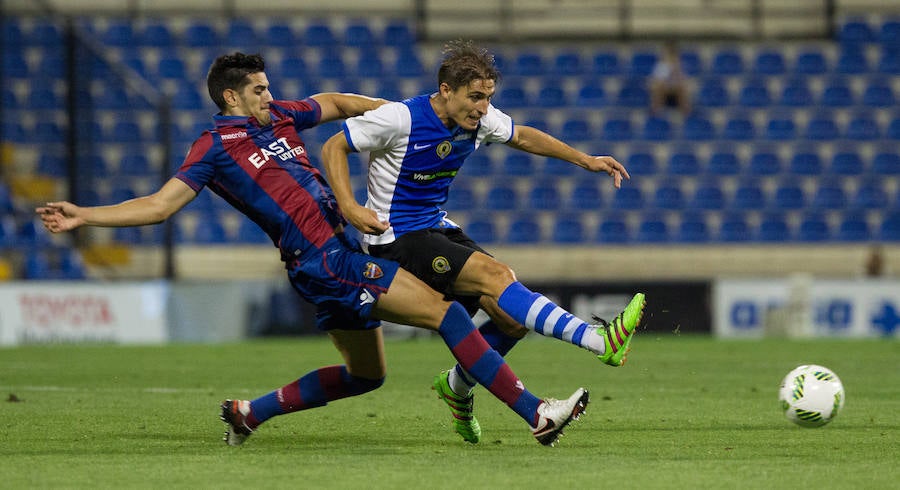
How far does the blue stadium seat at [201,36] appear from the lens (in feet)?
78.4

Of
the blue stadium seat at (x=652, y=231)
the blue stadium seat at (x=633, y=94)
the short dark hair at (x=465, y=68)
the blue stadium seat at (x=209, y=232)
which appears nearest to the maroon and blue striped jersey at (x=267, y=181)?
the short dark hair at (x=465, y=68)

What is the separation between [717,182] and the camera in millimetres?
22531

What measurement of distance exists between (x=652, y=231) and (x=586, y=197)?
1.19 m

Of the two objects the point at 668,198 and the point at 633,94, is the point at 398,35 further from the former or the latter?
the point at 668,198

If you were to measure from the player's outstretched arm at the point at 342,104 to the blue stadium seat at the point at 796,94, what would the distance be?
1741cm

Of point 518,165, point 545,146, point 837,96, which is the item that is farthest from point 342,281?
point 837,96

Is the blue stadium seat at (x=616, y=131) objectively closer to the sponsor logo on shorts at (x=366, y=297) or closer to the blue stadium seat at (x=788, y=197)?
the blue stadium seat at (x=788, y=197)

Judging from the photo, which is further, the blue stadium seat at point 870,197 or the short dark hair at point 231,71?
the blue stadium seat at point 870,197

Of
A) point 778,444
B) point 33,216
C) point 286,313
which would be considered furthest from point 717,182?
point 778,444

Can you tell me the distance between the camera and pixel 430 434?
284 inches

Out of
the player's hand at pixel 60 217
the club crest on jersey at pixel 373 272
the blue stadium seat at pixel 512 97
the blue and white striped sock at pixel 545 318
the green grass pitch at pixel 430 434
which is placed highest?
the blue stadium seat at pixel 512 97

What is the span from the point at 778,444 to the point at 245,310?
42.7 feet

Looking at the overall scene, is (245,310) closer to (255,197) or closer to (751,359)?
(751,359)

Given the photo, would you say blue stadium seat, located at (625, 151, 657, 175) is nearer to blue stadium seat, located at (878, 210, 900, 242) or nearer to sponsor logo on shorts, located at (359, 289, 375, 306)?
blue stadium seat, located at (878, 210, 900, 242)
